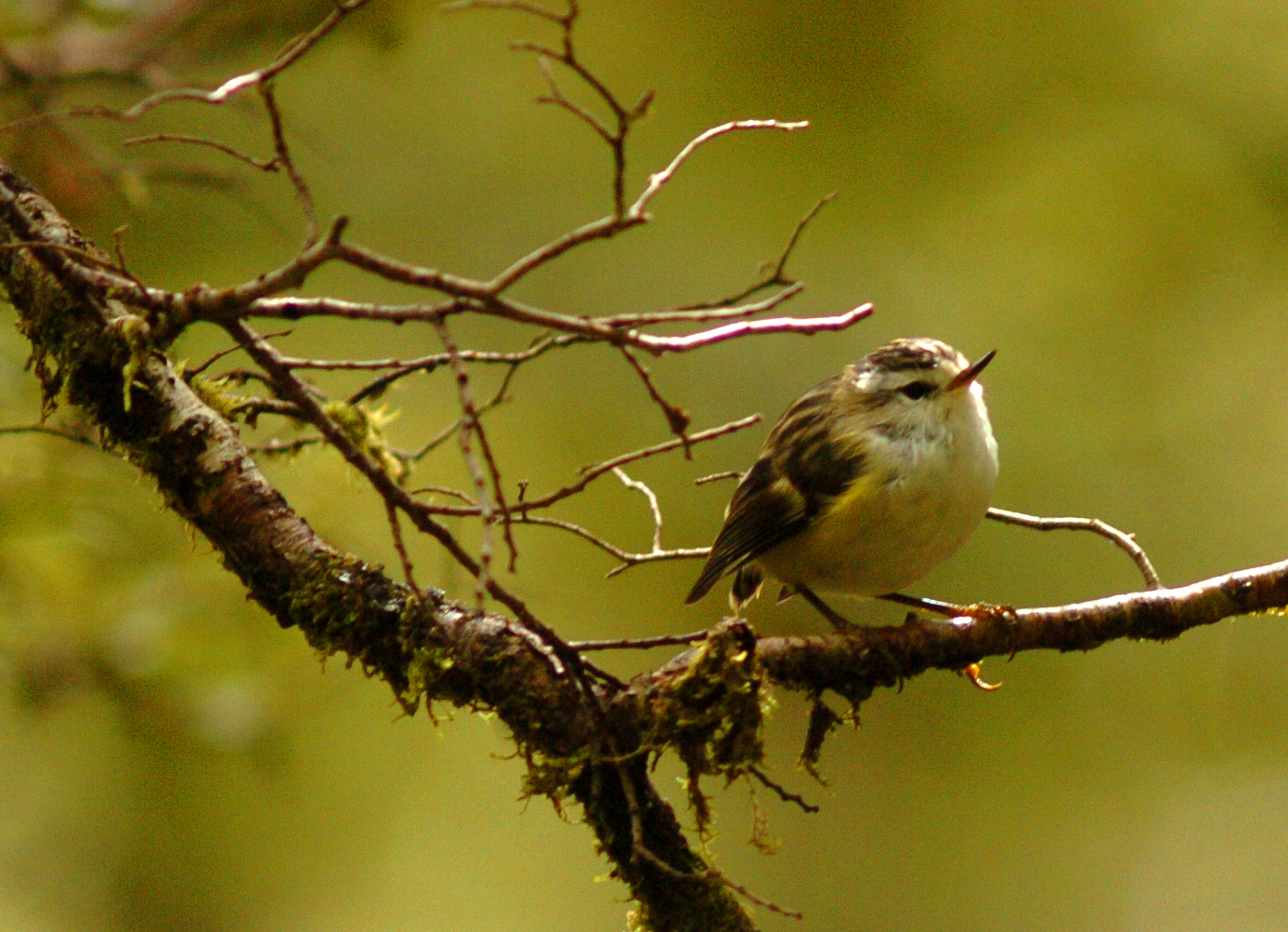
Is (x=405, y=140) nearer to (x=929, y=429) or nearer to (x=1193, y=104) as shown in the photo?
(x=1193, y=104)

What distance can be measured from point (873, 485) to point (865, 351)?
4586 mm

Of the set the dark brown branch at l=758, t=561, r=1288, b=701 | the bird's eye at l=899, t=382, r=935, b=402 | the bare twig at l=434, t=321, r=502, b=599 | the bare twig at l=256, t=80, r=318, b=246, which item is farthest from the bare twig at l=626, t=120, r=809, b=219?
the bird's eye at l=899, t=382, r=935, b=402

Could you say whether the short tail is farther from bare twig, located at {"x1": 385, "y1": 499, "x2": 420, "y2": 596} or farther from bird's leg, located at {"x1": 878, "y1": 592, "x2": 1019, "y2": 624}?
bare twig, located at {"x1": 385, "y1": 499, "x2": 420, "y2": 596}

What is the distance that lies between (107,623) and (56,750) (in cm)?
303

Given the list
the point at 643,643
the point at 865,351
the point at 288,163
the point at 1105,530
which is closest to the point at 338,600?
the point at 643,643

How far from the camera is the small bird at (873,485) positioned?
301 cm

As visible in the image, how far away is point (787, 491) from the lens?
3.27 meters

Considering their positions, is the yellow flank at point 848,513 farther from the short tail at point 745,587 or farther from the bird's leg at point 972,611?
the short tail at point 745,587

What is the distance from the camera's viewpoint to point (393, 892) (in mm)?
7637

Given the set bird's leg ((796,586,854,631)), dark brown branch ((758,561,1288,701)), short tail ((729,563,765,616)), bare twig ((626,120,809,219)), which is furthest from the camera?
short tail ((729,563,765,616))

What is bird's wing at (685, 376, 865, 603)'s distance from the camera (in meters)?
3.16

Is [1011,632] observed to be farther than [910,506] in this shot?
No

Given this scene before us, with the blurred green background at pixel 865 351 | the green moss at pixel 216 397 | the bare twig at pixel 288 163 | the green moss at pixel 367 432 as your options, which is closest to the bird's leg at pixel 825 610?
the green moss at pixel 367 432

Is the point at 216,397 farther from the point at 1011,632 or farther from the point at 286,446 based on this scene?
the point at 1011,632
